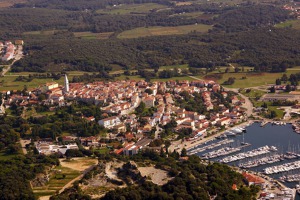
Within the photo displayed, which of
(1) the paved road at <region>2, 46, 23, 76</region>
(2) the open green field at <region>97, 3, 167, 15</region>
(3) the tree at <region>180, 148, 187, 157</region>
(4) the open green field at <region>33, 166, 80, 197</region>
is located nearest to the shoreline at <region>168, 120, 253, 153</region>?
(3) the tree at <region>180, 148, 187, 157</region>

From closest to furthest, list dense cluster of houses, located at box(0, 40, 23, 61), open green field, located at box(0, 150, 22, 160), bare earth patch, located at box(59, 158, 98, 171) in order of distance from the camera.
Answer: bare earth patch, located at box(59, 158, 98, 171) → open green field, located at box(0, 150, 22, 160) → dense cluster of houses, located at box(0, 40, 23, 61)

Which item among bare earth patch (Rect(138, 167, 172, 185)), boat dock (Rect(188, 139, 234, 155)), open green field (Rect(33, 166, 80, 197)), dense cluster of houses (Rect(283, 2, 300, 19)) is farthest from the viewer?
dense cluster of houses (Rect(283, 2, 300, 19))

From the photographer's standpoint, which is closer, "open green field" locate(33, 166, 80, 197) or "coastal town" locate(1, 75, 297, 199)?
"open green field" locate(33, 166, 80, 197)

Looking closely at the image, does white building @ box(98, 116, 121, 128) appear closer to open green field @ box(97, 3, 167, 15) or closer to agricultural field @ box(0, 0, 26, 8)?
open green field @ box(97, 3, 167, 15)

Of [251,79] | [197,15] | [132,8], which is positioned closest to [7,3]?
[132,8]

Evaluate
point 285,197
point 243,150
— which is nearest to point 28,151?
point 243,150

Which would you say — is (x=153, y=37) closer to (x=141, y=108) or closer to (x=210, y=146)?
(x=141, y=108)
